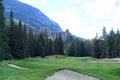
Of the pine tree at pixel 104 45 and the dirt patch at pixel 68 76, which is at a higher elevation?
the pine tree at pixel 104 45

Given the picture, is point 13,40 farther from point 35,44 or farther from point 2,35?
point 35,44

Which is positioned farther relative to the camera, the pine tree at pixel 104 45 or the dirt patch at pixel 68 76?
the pine tree at pixel 104 45

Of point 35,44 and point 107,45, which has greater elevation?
point 35,44

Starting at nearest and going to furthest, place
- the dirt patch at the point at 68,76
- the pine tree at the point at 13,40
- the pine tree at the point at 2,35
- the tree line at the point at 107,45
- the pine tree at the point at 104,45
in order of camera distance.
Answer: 1. the dirt patch at the point at 68,76
2. the pine tree at the point at 2,35
3. the pine tree at the point at 13,40
4. the tree line at the point at 107,45
5. the pine tree at the point at 104,45

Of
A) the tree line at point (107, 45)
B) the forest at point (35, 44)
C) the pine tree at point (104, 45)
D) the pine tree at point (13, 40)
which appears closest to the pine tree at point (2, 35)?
the forest at point (35, 44)

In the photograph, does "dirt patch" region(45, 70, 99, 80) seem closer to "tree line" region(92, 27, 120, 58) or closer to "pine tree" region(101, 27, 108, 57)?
"tree line" region(92, 27, 120, 58)

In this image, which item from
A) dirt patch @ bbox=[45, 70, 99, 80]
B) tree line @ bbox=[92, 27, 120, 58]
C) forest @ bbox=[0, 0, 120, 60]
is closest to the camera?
dirt patch @ bbox=[45, 70, 99, 80]

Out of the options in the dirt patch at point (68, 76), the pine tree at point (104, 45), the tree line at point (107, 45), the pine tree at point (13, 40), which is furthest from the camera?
the pine tree at point (104, 45)

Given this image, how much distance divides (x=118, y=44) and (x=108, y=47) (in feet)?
16.7

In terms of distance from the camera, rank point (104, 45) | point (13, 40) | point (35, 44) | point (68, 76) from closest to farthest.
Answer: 1. point (68, 76)
2. point (13, 40)
3. point (104, 45)
4. point (35, 44)

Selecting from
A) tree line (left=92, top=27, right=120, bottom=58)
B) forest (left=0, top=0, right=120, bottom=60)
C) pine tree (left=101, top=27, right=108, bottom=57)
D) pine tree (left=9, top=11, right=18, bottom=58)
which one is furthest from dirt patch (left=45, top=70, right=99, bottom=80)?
pine tree (left=101, top=27, right=108, bottom=57)

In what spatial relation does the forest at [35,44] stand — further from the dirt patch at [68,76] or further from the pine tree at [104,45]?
the dirt patch at [68,76]

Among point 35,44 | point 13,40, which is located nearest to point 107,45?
point 35,44

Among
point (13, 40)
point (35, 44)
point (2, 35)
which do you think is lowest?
point (2, 35)
